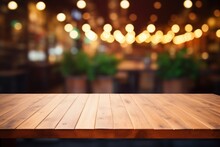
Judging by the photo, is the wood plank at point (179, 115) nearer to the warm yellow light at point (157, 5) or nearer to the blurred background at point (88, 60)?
the blurred background at point (88, 60)

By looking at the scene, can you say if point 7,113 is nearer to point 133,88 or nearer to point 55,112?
point 55,112

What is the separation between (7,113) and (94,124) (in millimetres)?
680

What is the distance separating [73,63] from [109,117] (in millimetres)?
3320

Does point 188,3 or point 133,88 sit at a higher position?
point 188,3

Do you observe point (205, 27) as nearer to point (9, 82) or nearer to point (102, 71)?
point (102, 71)

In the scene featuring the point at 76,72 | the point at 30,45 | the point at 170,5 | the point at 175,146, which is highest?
the point at 170,5

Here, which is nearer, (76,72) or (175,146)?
(175,146)

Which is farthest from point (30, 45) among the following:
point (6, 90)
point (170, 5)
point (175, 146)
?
point (175, 146)

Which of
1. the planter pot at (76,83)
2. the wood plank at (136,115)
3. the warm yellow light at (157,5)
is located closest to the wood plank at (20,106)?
the wood plank at (136,115)

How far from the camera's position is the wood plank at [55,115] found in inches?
63.7

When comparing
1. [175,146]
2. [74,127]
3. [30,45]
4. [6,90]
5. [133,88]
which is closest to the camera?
[74,127]

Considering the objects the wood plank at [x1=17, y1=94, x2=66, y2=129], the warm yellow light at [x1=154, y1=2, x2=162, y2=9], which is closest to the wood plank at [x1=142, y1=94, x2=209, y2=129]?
the wood plank at [x1=17, y1=94, x2=66, y2=129]

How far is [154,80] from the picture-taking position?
610 cm

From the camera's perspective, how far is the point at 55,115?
1.88 meters
